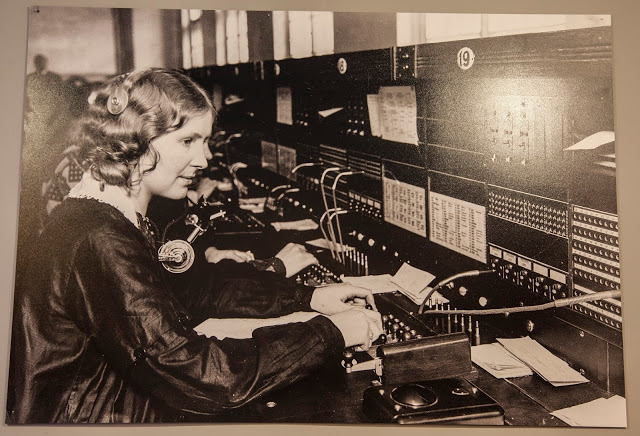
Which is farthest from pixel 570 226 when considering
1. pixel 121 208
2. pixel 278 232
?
pixel 121 208

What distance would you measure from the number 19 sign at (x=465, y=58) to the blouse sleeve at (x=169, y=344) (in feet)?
3.14

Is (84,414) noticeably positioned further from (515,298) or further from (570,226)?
(570,226)

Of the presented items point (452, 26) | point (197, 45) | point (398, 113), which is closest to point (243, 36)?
point (197, 45)

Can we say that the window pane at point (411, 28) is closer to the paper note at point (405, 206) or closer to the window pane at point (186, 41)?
Answer: the paper note at point (405, 206)

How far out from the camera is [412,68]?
6.28 ft

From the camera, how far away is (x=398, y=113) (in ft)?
6.38

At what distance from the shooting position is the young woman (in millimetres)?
1833

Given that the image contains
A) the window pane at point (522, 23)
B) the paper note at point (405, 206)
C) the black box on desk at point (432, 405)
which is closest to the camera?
the black box on desk at point (432, 405)

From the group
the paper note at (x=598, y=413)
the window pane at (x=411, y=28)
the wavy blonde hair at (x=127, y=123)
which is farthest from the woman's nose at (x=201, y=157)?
the paper note at (x=598, y=413)

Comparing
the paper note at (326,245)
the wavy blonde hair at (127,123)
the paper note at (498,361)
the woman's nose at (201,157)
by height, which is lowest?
the paper note at (498,361)

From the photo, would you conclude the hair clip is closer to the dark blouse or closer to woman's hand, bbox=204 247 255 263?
the dark blouse

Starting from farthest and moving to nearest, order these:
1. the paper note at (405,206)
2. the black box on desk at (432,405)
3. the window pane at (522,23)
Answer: the paper note at (405,206), the window pane at (522,23), the black box on desk at (432,405)

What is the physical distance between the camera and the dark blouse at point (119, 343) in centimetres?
183

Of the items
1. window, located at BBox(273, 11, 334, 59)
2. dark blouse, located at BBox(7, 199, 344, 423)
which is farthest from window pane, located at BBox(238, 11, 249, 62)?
dark blouse, located at BBox(7, 199, 344, 423)
